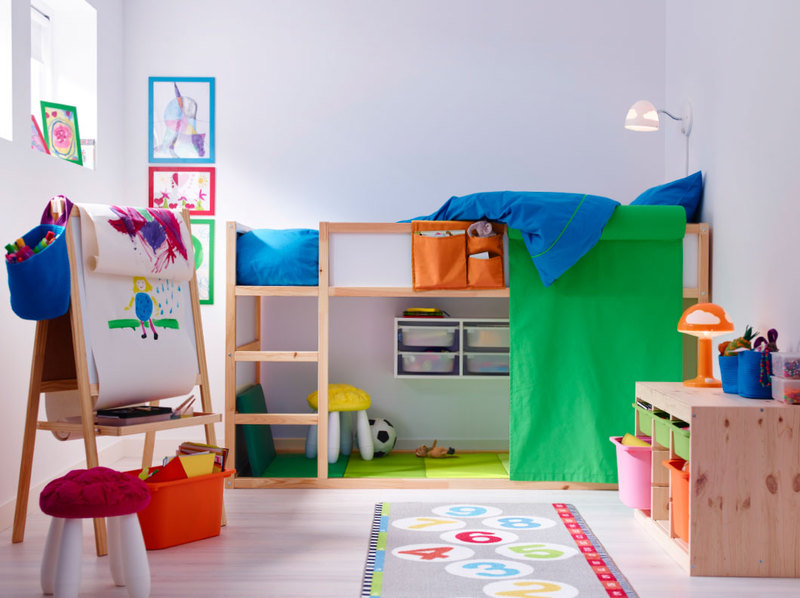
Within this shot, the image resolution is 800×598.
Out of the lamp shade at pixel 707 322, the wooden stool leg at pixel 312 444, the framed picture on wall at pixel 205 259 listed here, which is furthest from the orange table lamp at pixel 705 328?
the framed picture on wall at pixel 205 259

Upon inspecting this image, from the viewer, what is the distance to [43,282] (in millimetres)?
2314

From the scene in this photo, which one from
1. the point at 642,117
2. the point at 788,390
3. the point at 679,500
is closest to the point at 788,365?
the point at 788,390

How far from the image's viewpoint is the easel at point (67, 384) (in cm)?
232

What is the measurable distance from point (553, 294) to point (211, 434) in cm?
151

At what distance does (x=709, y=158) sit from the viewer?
3184mm

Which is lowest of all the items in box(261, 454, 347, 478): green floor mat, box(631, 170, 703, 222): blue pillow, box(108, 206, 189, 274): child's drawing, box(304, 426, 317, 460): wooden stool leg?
box(261, 454, 347, 478): green floor mat

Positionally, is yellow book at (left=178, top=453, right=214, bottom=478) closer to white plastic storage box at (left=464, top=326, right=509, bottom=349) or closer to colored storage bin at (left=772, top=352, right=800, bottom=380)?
white plastic storage box at (left=464, top=326, right=509, bottom=349)

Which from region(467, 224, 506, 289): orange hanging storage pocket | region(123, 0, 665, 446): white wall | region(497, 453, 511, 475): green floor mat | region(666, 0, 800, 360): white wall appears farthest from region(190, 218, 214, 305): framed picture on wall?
region(666, 0, 800, 360): white wall

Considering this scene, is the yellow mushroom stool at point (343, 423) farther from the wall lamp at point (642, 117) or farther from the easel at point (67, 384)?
the wall lamp at point (642, 117)

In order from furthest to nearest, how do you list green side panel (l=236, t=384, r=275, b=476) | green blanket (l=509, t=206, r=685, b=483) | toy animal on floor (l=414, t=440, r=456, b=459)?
toy animal on floor (l=414, t=440, r=456, b=459)
green side panel (l=236, t=384, r=275, b=476)
green blanket (l=509, t=206, r=685, b=483)

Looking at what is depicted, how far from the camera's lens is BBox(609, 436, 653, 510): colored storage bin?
8.86 feet

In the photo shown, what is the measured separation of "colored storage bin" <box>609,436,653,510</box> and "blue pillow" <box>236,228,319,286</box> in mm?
1490

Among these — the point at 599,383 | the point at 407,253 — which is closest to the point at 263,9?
the point at 407,253

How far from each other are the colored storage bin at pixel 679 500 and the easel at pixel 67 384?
5.09 ft
